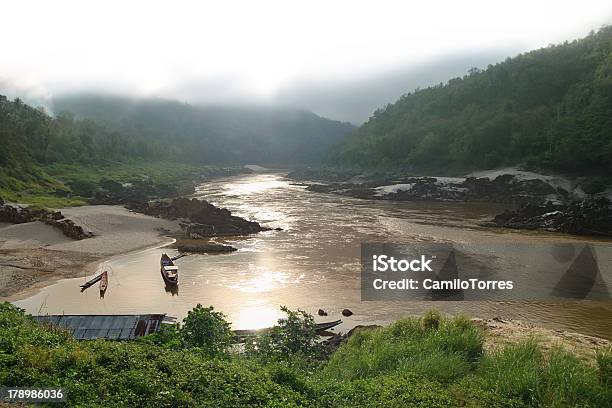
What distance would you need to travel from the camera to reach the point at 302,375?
50.5 ft

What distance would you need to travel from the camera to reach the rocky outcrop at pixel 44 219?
55.7 metres

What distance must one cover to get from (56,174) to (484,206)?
10474 cm

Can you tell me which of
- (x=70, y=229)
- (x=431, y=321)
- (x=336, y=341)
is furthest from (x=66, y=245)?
(x=431, y=321)

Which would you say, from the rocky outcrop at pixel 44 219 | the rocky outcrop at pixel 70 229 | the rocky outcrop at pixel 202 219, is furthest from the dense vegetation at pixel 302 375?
the rocky outcrop at pixel 202 219

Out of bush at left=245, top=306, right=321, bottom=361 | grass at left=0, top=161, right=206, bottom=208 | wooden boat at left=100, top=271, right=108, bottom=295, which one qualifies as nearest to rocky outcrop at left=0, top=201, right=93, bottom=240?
grass at left=0, top=161, right=206, bottom=208

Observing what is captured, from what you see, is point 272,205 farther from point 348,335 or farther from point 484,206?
point 348,335

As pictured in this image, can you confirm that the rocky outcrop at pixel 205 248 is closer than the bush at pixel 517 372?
No

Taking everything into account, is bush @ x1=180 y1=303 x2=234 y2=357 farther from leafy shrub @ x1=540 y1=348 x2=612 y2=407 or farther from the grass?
the grass

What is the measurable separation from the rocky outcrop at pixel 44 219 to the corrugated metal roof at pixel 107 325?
3569cm

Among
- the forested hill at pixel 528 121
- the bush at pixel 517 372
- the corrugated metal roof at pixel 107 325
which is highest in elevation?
the forested hill at pixel 528 121

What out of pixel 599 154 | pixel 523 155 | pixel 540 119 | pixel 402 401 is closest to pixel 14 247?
pixel 402 401

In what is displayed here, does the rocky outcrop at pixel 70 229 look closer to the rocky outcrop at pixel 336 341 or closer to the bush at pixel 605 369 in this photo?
the rocky outcrop at pixel 336 341

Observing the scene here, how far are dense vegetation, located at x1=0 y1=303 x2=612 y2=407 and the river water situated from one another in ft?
37.2

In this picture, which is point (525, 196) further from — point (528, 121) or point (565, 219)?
point (528, 121)
